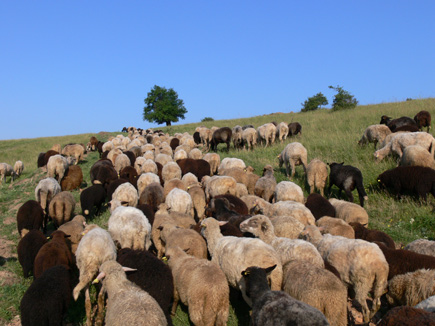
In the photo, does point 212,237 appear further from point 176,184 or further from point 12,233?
point 12,233

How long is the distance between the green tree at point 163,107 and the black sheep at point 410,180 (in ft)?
154

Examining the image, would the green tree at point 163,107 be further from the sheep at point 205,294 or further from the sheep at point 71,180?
the sheep at point 205,294

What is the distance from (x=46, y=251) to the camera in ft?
21.3

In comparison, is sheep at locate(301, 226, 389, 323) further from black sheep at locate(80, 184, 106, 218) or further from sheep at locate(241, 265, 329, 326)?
black sheep at locate(80, 184, 106, 218)

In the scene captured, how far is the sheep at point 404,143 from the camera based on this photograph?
11547mm

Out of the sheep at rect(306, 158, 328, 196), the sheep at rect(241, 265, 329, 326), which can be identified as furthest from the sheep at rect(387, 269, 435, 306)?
the sheep at rect(306, 158, 328, 196)

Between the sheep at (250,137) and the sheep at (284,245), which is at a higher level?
the sheep at (250,137)

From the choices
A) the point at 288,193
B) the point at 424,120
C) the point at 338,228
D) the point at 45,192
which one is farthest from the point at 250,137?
the point at 338,228

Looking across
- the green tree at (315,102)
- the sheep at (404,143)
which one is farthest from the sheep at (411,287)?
the green tree at (315,102)

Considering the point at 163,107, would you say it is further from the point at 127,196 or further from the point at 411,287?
the point at 411,287

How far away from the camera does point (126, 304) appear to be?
4129 millimetres

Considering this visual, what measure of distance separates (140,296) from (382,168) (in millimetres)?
9778

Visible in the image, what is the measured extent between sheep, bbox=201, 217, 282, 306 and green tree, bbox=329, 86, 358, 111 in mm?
25760

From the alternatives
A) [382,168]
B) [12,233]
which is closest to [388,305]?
[382,168]
